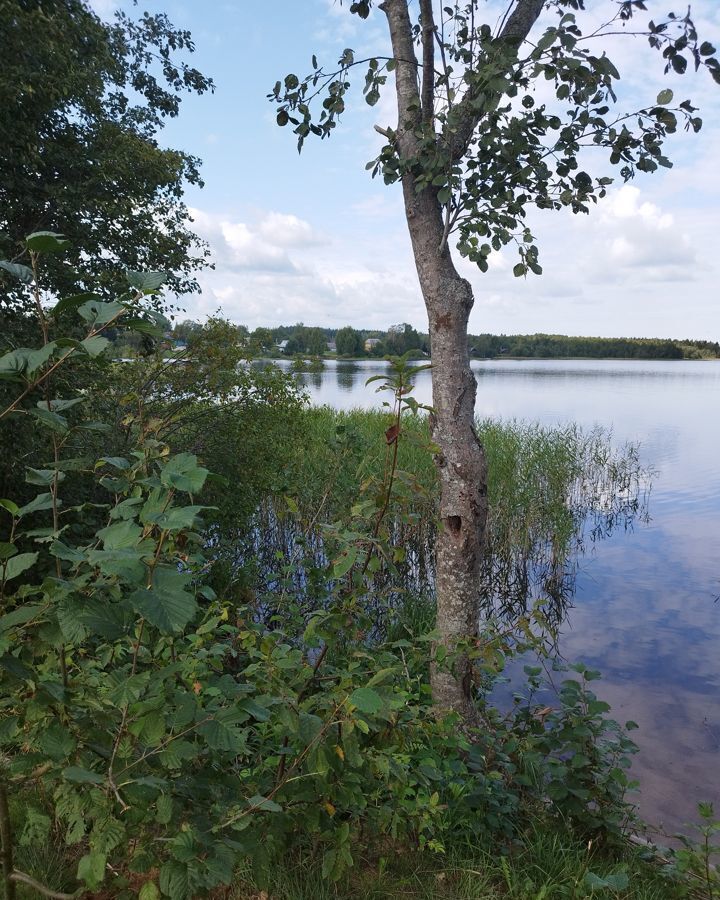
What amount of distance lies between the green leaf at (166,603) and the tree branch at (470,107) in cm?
317

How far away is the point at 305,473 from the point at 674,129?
6.36 m

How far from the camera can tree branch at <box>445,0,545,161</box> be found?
350 centimetres

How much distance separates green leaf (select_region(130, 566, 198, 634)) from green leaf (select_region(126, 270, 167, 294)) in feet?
2.05

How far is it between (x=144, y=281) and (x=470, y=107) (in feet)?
8.92

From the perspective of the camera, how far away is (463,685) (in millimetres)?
3791

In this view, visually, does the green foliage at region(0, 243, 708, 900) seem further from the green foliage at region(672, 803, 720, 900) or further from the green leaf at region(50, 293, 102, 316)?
the green foliage at region(672, 803, 720, 900)

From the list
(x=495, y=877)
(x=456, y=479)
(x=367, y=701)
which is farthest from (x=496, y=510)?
(x=367, y=701)

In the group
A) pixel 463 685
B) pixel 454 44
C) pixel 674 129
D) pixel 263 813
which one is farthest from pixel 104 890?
pixel 454 44

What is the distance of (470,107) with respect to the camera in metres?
3.43

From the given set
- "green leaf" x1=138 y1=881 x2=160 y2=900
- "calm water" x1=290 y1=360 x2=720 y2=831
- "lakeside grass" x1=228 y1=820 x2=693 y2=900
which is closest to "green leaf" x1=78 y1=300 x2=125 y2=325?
"green leaf" x1=138 y1=881 x2=160 y2=900

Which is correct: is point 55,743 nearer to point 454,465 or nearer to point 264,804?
point 264,804

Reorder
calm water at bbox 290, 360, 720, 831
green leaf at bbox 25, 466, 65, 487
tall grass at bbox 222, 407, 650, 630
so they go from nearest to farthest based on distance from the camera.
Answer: green leaf at bbox 25, 466, 65, 487 < calm water at bbox 290, 360, 720, 831 < tall grass at bbox 222, 407, 650, 630

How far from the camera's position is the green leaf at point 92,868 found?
1.45 m

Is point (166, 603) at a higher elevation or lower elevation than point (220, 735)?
higher
